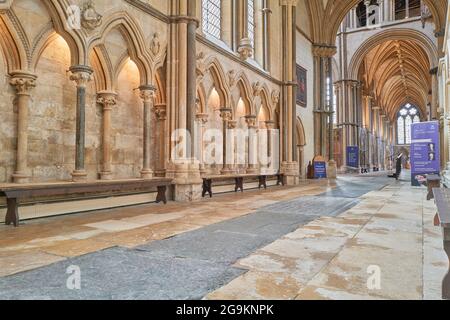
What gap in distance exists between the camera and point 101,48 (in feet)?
22.0

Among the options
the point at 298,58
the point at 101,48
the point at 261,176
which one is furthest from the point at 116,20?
the point at 298,58

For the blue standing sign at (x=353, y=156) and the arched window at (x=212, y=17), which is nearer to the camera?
the arched window at (x=212, y=17)

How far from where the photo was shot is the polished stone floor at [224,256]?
7.38 ft

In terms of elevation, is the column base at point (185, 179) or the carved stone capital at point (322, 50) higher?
the carved stone capital at point (322, 50)

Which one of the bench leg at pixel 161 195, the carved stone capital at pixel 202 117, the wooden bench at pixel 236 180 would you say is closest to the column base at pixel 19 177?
the bench leg at pixel 161 195

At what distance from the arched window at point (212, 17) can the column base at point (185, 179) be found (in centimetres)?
470

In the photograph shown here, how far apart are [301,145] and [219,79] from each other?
8247mm

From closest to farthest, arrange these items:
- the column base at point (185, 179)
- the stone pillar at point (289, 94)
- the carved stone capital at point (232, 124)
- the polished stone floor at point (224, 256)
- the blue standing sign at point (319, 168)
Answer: the polished stone floor at point (224, 256) < the column base at point (185, 179) < the carved stone capital at point (232, 124) < the stone pillar at point (289, 94) < the blue standing sign at point (319, 168)

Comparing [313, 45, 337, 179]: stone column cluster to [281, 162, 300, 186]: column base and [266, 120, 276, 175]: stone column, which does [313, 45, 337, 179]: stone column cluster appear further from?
[266, 120, 276, 175]: stone column

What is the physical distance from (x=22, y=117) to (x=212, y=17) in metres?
7.21

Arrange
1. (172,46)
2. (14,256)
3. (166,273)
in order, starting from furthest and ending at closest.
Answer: (172,46) < (14,256) < (166,273)

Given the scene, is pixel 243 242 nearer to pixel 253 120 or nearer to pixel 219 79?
pixel 219 79

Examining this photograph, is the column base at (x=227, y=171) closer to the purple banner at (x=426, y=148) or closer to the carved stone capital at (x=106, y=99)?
the carved stone capital at (x=106, y=99)

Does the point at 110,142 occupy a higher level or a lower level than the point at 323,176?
higher
